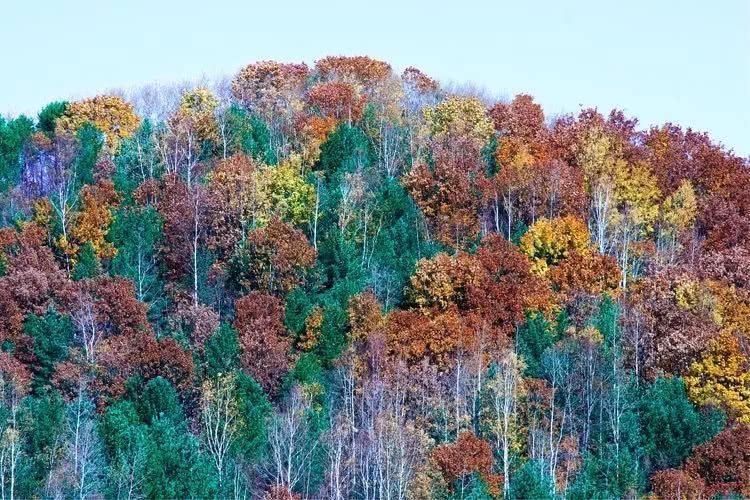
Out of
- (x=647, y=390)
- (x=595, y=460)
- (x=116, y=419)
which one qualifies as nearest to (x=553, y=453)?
(x=595, y=460)

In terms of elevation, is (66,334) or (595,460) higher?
(66,334)

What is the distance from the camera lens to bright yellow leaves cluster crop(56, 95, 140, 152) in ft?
299

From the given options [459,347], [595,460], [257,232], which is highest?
[257,232]

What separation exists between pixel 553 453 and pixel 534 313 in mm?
10633

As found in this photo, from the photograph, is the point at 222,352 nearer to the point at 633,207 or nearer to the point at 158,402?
the point at 158,402

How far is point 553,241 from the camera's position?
76.1m

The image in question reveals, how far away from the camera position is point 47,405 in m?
60.9

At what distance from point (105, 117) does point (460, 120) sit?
19.1 meters

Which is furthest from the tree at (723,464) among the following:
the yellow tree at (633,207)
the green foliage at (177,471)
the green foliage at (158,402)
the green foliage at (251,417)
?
the green foliage at (158,402)

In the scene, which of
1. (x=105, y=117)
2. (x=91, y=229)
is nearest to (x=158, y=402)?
(x=91, y=229)

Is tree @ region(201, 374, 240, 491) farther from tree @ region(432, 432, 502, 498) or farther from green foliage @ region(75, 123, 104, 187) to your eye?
green foliage @ region(75, 123, 104, 187)

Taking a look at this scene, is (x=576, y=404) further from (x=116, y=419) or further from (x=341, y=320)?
(x=116, y=419)

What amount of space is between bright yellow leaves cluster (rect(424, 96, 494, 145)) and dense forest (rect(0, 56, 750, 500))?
0.24 m

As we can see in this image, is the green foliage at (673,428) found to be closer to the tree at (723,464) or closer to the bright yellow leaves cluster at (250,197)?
the tree at (723,464)
